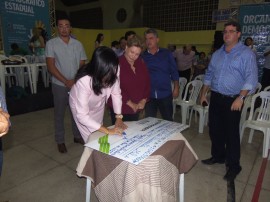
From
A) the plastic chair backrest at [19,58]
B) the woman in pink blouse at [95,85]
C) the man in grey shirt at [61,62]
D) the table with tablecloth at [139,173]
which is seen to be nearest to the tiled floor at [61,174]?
the man in grey shirt at [61,62]

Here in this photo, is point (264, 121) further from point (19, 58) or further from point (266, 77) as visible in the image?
point (19, 58)

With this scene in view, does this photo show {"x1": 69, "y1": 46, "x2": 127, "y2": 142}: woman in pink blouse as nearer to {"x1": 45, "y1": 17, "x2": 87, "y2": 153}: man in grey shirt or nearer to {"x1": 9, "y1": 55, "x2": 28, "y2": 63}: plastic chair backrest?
{"x1": 45, "y1": 17, "x2": 87, "y2": 153}: man in grey shirt

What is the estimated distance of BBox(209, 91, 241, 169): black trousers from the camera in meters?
2.24

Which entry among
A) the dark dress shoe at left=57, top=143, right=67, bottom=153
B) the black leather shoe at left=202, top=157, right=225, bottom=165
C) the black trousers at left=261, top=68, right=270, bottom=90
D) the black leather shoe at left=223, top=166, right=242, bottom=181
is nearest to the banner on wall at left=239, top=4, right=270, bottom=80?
the black trousers at left=261, top=68, right=270, bottom=90

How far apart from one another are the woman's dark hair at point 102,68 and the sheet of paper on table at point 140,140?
0.41 meters

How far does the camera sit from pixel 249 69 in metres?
2.07

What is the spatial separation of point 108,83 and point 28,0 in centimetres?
629

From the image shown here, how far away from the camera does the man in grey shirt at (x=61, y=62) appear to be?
8.47 ft

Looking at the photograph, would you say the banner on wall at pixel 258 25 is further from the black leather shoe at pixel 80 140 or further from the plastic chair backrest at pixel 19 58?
the plastic chair backrest at pixel 19 58

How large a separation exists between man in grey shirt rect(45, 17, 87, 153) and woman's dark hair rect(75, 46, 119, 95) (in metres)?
1.07

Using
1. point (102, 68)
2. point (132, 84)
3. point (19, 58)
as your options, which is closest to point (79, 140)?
point (132, 84)

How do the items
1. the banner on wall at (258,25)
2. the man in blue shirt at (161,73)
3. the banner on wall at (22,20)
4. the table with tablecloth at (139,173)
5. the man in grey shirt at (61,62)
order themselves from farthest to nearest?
1. the banner on wall at (258,25)
2. the banner on wall at (22,20)
3. the man in grey shirt at (61,62)
4. the man in blue shirt at (161,73)
5. the table with tablecloth at (139,173)

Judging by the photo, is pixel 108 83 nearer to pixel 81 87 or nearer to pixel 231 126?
pixel 81 87

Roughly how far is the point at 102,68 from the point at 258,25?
673cm
